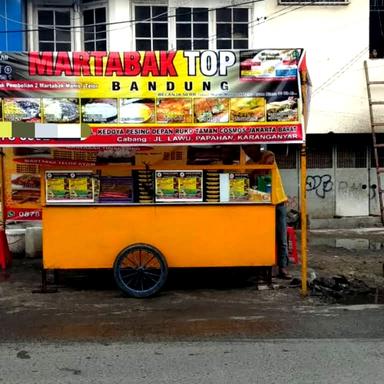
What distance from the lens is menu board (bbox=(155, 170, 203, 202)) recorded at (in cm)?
766

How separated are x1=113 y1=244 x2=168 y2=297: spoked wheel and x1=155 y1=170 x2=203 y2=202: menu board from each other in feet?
2.34

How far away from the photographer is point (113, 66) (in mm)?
7238

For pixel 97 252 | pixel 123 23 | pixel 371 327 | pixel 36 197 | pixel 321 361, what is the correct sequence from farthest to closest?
pixel 123 23, pixel 36 197, pixel 97 252, pixel 371 327, pixel 321 361

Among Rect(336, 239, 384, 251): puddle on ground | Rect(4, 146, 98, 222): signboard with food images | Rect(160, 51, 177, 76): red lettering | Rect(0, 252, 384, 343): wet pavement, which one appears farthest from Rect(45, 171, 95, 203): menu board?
Rect(336, 239, 384, 251): puddle on ground

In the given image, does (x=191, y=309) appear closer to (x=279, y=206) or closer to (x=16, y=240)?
(x=279, y=206)

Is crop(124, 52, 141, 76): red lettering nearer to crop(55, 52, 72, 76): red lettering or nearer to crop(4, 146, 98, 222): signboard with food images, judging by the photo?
crop(55, 52, 72, 76): red lettering

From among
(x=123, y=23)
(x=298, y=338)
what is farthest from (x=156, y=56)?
(x=123, y=23)

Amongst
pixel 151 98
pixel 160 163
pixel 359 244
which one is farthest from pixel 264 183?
pixel 359 244

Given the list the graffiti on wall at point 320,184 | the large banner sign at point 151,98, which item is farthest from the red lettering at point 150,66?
the graffiti on wall at point 320,184

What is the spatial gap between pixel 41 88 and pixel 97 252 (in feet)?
7.32

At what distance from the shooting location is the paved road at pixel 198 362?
4688mm

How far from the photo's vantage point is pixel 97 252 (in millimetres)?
7656

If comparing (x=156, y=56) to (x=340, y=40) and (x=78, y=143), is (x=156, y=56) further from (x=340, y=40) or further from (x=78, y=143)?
(x=340, y=40)

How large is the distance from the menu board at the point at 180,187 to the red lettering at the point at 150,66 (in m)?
1.29
